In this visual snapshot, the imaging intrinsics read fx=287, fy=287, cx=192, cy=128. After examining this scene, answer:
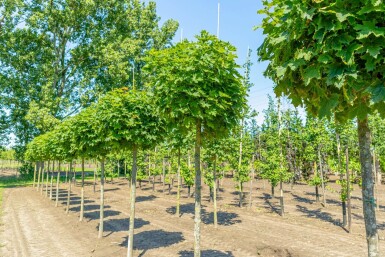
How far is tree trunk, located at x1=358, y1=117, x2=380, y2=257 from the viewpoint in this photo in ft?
11.5

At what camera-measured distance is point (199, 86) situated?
619cm

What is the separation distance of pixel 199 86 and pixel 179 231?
10.2m

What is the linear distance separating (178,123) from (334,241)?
1091 cm

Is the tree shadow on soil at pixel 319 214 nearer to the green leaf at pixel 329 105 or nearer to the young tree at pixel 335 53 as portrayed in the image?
the young tree at pixel 335 53

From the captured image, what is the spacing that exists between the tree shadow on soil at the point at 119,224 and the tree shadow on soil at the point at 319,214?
11306 mm

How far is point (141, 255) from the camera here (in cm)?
1041

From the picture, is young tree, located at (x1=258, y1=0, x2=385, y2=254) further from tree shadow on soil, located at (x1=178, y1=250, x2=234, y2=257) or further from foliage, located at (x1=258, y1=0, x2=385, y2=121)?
tree shadow on soil, located at (x1=178, y1=250, x2=234, y2=257)

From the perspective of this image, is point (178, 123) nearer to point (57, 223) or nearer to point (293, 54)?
point (293, 54)

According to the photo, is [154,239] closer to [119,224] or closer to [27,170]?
[119,224]

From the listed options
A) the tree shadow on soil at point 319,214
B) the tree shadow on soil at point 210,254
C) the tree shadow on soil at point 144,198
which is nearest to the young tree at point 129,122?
the tree shadow on soil at point 210,254

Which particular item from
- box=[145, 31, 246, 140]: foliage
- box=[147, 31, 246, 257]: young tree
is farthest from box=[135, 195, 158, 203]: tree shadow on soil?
box=[145, 31, 246, 140]: foliage

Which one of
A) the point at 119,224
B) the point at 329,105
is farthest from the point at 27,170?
the point at 329,105

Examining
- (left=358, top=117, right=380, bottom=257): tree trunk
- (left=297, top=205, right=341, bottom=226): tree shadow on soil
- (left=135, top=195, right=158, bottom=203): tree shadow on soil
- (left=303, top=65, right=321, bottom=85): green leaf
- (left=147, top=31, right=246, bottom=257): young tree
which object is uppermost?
(left=147, top=31, right=246, bottom=257): young tree

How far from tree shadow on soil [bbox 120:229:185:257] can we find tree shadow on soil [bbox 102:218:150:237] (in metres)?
1.45
